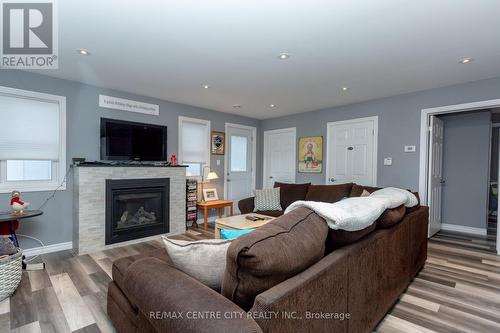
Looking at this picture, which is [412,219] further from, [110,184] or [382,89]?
[110,184]

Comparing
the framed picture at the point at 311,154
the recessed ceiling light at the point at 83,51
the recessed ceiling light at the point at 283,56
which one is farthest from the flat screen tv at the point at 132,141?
the framed picture at the point at 311,154

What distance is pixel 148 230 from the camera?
3.82 metres

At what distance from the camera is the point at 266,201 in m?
4.20

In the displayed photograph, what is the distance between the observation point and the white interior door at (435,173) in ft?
12.5

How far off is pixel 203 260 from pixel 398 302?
1.93 meters

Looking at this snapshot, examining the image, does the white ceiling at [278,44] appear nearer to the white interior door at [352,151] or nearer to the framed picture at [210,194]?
the white interior door at [352,151]

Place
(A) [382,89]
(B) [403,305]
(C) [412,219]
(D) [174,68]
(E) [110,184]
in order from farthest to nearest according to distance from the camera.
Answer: (A) [382,89], (E) [110,184], (D) [174,68], (C) [412,219], (B) [403,305]

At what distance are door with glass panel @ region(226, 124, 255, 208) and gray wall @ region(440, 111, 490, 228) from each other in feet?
12.5

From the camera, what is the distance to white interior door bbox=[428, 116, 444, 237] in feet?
12.5

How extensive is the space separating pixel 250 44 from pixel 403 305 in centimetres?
270

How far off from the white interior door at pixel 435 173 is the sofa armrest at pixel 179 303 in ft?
13.5

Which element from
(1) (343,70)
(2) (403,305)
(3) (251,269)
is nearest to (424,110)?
(1) (343,70)

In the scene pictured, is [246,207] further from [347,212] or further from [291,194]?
[347,212]

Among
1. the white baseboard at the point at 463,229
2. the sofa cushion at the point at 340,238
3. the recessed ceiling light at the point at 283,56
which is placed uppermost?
the recessed ceiling light at the point at 283,56
